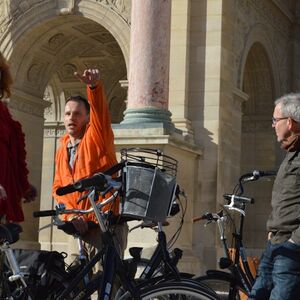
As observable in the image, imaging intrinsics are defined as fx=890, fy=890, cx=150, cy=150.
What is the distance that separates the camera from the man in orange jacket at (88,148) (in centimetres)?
607

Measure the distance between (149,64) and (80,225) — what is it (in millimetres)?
9032

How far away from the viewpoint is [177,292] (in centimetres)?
481

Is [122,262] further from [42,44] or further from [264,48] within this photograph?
[264,48]

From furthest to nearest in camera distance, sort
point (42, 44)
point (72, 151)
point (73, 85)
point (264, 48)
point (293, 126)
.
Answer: point (73, 85), point (264, 48), point (42, 44), point (72, 151), point (293, 126)

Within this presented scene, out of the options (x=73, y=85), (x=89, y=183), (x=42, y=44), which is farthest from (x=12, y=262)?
(x=73, y=85)

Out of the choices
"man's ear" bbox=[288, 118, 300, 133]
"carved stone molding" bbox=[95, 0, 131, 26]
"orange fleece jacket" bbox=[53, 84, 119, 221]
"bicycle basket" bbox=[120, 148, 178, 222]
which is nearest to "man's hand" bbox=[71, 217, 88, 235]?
"orange fleece jacket" bbox=[53, 84, 119, 221]

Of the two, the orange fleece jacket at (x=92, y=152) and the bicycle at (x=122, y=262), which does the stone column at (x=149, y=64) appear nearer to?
the orange fleece jacket at (x=92, y=152)

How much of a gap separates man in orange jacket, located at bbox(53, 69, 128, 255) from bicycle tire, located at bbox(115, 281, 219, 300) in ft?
3.85

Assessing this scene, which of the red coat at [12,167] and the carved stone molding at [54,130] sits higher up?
the carved stone molding at [54,130]

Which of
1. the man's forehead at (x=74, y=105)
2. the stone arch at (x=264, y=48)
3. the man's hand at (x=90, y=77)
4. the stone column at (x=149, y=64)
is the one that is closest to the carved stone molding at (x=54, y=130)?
the stone arch at (x=264, y=48)

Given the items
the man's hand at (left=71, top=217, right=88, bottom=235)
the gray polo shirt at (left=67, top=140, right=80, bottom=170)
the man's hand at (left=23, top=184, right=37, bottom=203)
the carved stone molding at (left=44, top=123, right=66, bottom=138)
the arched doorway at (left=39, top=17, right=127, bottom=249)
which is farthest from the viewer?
the carved stone molding at (left=44, top=123, right=66, bottom=138)

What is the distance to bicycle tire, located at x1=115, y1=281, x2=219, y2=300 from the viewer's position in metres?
4.80

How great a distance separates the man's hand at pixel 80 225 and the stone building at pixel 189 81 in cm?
717

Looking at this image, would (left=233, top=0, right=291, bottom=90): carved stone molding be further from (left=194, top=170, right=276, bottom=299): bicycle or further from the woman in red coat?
the woman in red coat
